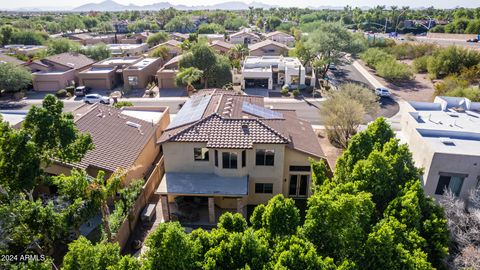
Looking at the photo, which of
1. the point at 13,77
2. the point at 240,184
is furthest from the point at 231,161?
the point at 13,77

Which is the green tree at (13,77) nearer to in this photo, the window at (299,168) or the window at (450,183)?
the window at (299,168)

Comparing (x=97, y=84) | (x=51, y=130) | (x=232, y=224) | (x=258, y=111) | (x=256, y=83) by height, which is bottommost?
(x=97, y=84)

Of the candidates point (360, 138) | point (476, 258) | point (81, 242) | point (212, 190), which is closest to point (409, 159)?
point (360, 138)

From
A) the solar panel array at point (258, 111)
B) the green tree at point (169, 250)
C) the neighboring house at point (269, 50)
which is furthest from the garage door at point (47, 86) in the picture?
the green tree at point (169, 250)

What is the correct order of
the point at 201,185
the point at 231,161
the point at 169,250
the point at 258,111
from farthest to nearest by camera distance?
the point at 258,111 → the point at 231,161 → the point at 201,185 → the point at 169,250

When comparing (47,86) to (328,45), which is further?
(328,45)

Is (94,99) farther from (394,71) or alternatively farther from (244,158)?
(394,71)

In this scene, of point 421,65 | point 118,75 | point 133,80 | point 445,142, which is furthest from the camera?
point 421,65

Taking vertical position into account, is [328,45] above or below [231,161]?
above
